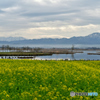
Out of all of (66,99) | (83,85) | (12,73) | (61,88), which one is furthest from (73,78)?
(12,73)

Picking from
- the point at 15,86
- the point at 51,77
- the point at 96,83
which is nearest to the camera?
→ the point at 15,86

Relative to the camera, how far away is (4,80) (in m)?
11.4

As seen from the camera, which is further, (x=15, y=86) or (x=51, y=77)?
(x=51, y=77)

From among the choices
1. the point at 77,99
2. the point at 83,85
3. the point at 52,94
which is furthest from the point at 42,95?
the point at 83,85

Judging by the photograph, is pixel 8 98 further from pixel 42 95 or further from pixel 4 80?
pixel 4 80

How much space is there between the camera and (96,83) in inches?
432

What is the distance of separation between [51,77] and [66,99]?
3.79 metres

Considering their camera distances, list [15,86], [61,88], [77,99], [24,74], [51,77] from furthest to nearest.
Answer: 1. [24,74]
2. [51,77]
3. [15,86]
4. [61,88]
5. [77,99]

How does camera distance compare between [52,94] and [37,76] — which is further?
[37,76]

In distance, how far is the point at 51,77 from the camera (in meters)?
12.1

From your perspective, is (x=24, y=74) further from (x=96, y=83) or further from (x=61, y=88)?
(x=96, y=83)

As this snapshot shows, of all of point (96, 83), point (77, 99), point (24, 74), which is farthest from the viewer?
point (24, 74)

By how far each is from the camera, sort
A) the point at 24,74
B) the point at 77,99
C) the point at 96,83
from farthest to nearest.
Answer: the point at 24,74
the point at 96,83
the point at 77,99

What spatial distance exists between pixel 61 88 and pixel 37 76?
3293 millimetres
